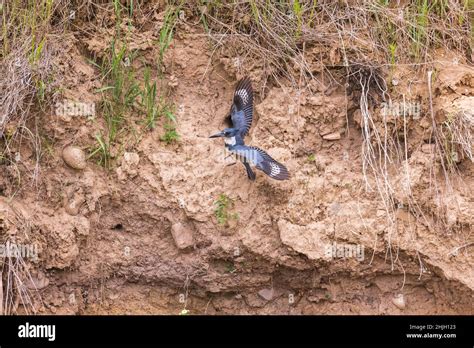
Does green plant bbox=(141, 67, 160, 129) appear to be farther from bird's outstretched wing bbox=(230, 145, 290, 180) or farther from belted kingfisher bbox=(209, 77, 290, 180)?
bird's outstretched wing bbox=(230, 145, 290, 180)

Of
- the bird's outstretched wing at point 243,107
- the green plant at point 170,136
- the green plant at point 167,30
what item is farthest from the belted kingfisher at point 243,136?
the green plant at point 167,30

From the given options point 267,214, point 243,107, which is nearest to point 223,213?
point 267,214

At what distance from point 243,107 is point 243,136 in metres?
0.18

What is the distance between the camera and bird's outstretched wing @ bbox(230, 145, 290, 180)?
452cm

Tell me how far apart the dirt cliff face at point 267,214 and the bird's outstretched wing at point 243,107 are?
0.07 meters

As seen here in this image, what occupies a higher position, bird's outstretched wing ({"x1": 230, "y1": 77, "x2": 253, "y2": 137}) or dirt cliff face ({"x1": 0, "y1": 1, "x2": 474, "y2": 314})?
bird's outstretched wing ({"x1": 230, "y1": 77, "x2": 253, "y2": 137})

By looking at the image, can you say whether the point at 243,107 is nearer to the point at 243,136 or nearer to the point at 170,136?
the point at 243,136

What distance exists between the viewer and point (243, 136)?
15.8 feet

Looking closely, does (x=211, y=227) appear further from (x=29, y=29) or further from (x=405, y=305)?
(x=29, y=29)

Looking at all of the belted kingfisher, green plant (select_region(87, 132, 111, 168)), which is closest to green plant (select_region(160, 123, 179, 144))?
the belted kingfisher

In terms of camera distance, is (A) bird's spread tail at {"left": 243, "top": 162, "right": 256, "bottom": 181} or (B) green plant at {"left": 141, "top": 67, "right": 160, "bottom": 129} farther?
(B) green plant at {"left": 141, "top": 67, "right": 160, "bottom": 129}

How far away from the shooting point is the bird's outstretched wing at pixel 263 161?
14.8 ft

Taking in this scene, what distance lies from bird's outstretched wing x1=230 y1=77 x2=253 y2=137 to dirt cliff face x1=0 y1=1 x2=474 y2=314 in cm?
7

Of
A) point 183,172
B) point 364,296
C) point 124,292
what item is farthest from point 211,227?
point 364,296
